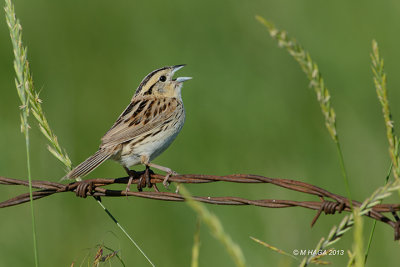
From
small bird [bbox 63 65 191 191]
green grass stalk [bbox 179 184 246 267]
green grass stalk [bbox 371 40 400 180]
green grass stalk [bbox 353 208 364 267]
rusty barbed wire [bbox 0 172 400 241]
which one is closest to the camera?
green grass stalk [bbox 179 184 246 267]

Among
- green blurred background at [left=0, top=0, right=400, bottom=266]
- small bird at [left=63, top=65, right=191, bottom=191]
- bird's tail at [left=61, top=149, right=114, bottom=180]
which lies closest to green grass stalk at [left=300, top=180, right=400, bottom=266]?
bird's tail at [left=61, top=149, right=114, bottom=180]

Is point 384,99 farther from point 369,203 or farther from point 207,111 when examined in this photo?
point 207,111

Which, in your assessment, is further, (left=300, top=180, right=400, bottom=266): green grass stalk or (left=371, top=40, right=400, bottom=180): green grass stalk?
(left=371, top=40, right=400, bottom=180): green grass stalk

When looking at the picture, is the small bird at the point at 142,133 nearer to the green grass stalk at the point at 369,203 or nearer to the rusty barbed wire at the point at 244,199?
the rusty barbed wire at the point at 244,199

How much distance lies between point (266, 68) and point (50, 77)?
281cm

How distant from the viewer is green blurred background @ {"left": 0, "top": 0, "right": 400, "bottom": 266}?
7.58m

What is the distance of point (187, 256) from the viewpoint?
24.4 feet

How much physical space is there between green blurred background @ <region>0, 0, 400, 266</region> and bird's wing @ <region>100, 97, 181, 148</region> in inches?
52.3

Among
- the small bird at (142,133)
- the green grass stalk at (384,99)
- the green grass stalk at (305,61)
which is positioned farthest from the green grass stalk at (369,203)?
the small bird at (142,133)

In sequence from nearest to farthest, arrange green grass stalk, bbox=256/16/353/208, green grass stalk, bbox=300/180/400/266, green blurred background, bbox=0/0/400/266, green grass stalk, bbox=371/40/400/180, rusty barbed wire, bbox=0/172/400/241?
green grass stalk, bbox=256/16/353/208 < green grass stalk, bbox=300/180/400/266 < green grass stalk, bbox=371/40/400/180 < rusty barbed wire, bbox=0/172/400/241 < green blurred background, bbox=0/0/400/266

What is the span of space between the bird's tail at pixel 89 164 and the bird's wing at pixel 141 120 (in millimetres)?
63

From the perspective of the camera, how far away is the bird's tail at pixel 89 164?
17.0 ft

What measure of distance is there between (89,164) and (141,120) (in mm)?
880

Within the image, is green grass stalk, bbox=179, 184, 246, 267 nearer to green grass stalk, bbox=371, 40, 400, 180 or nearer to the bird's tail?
green grass stalk, bbox=371, 40, 400, 180
